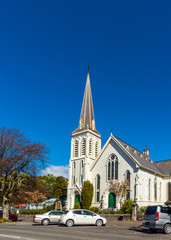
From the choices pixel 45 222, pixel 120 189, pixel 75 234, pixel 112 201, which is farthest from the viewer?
pixel 112 201

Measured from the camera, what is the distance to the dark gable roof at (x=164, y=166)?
146 feet

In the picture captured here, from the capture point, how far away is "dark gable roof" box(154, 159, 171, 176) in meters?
44.4

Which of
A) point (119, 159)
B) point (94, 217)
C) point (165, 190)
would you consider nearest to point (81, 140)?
point (119, 159)

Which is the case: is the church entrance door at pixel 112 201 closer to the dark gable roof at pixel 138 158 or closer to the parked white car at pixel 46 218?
the dark gable roof at pixel 138 158

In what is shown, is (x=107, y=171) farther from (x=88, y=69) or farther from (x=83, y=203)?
(x=88, y=69)

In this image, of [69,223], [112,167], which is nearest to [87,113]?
[112,167]

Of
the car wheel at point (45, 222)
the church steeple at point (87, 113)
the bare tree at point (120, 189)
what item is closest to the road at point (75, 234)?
the car wheel at point (45, 222)

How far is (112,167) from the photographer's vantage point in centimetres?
4125

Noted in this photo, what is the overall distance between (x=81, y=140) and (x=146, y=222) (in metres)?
32.7

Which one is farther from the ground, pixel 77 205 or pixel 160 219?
pixel 160 219

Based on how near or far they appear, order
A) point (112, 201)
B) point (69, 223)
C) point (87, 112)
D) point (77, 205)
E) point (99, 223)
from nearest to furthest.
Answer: point (69, 223) → point (99, 223) → point (112, 201) → point (77, 205) → point (87, 112)

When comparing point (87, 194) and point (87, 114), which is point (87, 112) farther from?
point (87, 194)

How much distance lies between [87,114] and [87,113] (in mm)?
280

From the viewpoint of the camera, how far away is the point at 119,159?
1592 inches
